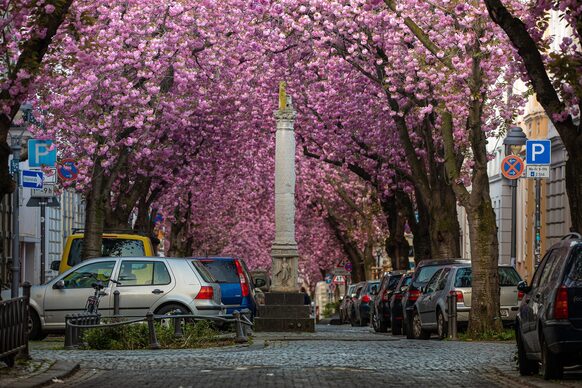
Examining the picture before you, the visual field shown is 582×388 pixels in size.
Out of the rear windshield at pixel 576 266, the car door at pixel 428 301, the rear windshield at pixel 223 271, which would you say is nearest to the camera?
the rear windshield at pixel 576 266

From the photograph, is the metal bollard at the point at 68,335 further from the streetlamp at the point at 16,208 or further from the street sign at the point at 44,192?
the street sign at the point at 44,192

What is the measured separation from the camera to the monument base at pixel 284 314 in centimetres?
3194

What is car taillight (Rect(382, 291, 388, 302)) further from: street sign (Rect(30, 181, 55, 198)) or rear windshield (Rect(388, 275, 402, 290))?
street sign (Rect(30, 181, 55, 198))

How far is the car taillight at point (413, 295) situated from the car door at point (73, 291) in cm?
721

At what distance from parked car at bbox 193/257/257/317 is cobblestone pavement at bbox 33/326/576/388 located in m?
5.16

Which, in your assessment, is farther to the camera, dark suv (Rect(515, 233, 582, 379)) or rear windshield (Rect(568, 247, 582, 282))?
rear windshield (Rect(568, 247, 582, 282))

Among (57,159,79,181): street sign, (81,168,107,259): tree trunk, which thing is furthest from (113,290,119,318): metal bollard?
(57,159,79,181): street sign

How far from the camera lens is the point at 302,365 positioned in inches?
725

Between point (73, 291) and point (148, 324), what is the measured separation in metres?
4.21

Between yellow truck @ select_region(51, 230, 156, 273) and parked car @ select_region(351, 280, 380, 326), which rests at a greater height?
yellow truck @ select_region(51, 230, 156, 273)

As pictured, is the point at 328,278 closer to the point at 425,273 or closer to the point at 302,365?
the point at 425,273

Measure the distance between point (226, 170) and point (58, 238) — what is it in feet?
95.9

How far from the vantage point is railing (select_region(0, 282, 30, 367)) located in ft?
52.9

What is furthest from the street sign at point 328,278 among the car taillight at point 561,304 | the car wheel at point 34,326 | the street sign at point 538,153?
the car taillight at point 561,304
